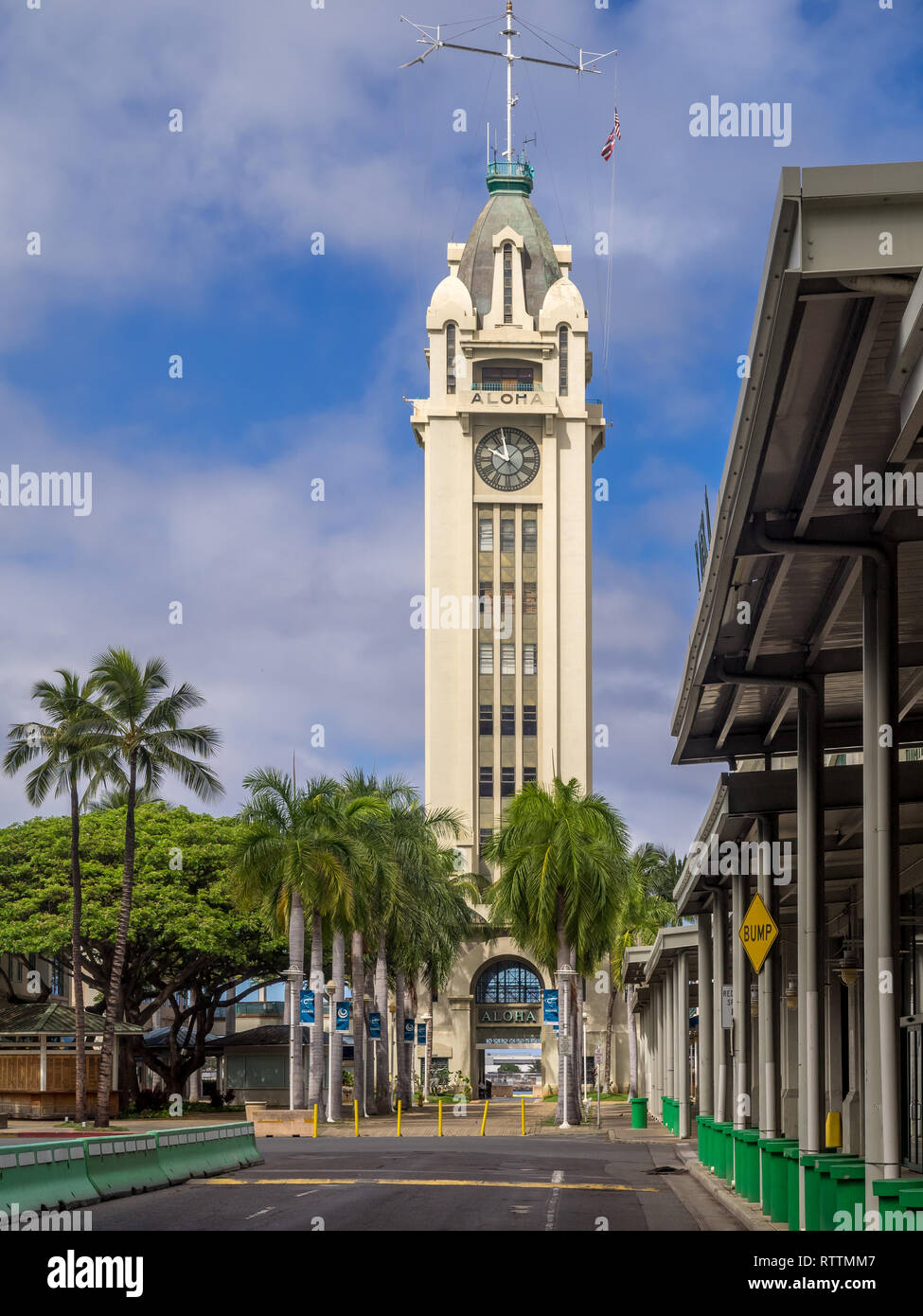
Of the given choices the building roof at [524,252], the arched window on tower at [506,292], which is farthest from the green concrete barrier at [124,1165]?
the building roof at [524,252]

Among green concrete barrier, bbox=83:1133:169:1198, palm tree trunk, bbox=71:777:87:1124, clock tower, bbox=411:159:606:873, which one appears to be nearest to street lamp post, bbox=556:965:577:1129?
palm tree trunk, bbox=71:777:87:1124

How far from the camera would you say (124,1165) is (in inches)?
857

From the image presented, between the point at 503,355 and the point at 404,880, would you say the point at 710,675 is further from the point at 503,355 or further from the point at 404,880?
the point at 503,355

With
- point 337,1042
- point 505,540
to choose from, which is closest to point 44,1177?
point 337,1042

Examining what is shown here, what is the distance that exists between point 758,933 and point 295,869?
3497cm

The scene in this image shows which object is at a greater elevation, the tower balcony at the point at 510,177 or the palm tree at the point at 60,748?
the tower balcony at the point at 510,177

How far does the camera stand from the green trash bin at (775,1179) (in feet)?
52.0

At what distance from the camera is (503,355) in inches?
4225

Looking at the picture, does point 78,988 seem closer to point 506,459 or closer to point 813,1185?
point 813,1185

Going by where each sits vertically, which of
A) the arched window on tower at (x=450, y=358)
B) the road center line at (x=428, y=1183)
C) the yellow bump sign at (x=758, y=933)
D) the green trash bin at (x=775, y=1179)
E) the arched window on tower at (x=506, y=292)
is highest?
the arched window on tower at (x=506, y=292)

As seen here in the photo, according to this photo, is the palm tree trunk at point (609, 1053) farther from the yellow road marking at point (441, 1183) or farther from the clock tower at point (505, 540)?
the yellow road marking at point (441, 1183)

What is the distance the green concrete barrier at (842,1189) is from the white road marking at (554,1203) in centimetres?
458

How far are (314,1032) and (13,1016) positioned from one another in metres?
16.5
